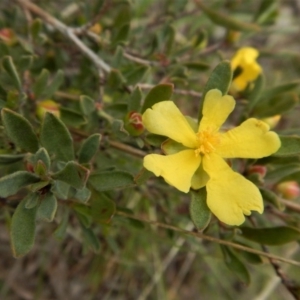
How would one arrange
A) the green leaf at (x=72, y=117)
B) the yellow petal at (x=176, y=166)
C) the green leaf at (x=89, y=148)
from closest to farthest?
1. the yellow petal at (x=176, y=166)
2. the green leaf at (x=89, y=148)
3. the green leaf at (x=72, y=117)

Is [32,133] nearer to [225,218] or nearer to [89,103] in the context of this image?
[89,103]

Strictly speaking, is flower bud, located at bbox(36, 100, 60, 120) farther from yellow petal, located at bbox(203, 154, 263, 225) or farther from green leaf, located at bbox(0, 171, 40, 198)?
yellow petal, located at bbox(203, 154, 263, 225)

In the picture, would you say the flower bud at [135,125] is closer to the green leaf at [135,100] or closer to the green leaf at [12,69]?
the green leaf at [135,100]

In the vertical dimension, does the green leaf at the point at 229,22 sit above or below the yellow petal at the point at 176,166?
below

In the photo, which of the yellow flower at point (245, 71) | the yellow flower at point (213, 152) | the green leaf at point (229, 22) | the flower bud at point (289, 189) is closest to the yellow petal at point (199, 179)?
the yellow flower at point (213, 152)

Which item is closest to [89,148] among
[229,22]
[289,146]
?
[289,146]

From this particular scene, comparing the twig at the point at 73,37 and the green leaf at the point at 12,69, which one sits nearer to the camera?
the green leaf at the point at 12,69

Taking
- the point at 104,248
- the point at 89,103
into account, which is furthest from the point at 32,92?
the point at 104,248

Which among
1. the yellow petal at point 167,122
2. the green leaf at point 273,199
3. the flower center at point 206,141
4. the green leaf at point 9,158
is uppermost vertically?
the yellow petal at point 167,122
